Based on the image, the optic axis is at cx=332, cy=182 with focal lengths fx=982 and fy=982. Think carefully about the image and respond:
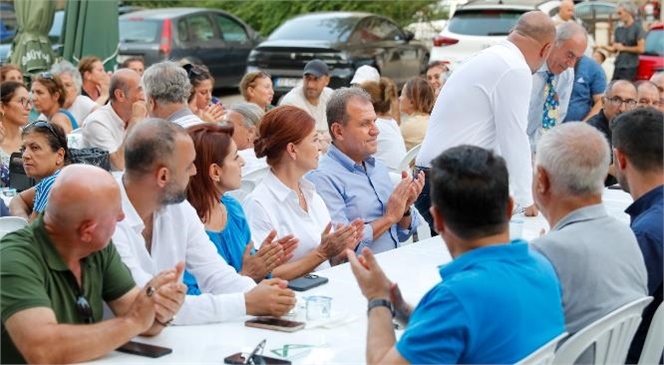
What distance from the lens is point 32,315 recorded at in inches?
108

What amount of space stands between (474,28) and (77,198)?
12927 mm

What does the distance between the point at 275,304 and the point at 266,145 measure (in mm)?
1400

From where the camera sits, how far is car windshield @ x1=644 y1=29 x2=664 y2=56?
13.9m

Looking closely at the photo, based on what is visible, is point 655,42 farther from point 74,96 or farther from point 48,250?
point 48,250

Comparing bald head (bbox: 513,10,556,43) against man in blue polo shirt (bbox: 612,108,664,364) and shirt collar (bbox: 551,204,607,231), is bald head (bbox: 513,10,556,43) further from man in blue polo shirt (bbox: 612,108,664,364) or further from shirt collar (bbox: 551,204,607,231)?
shirt collar (bbox: 551,204,607,231)

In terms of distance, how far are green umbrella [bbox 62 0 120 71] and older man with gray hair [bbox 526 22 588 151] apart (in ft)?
16.9

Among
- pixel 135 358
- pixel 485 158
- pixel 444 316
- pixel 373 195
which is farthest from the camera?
pixel 373 195

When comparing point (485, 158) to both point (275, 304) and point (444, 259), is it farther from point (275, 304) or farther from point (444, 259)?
point (444, 259)

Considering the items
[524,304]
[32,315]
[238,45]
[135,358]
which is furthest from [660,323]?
[238,45]

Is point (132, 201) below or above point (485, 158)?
below

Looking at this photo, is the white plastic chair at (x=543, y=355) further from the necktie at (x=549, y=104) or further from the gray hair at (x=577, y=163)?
the necktie at (x=549, y=104)

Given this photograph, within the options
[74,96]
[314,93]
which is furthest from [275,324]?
[74,96]

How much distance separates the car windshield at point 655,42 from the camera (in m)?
13.9

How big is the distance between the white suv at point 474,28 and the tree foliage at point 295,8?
4.80 meters
